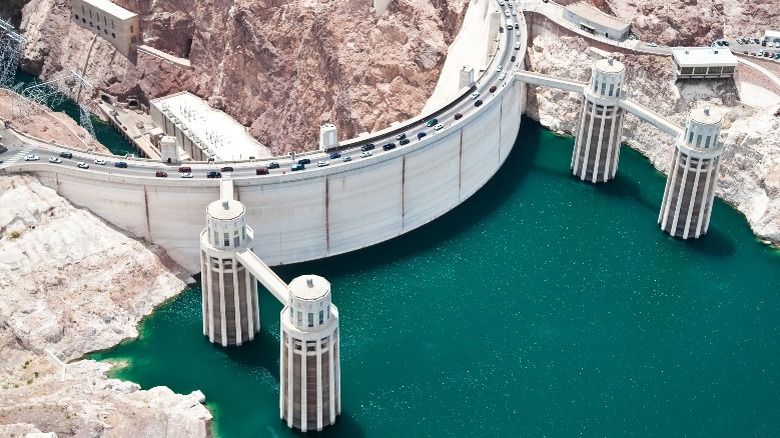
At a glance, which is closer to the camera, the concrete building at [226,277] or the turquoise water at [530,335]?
the turquoise water at [530,335]

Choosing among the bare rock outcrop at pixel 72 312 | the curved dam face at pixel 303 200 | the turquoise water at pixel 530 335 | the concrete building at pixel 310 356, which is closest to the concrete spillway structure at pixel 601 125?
the turquoise water at pixel 530 335

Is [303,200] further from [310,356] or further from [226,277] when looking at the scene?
[310,356]

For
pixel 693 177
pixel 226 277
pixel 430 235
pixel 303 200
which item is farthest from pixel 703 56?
pixel 226 277

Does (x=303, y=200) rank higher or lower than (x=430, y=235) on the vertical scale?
higher

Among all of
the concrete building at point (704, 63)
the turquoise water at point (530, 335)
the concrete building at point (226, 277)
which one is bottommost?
the turquoise water at point (530, 335)

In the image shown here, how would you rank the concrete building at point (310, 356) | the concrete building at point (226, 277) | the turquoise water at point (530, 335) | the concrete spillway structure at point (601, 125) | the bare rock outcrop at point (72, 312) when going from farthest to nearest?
the concrete spillway structure at point (601, 125), the concrete building at point (226, 277), the turquoise water at point (530, 335), the bare rock outcrop at point (72, 312), the concrete building at point (310, 356)

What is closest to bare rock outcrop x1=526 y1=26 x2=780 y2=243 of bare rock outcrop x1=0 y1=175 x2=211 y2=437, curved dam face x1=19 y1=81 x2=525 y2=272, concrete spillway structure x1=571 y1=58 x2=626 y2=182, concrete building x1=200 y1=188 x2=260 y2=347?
concrete spillway structure x1=571 y1=58 x2=626 y2=182

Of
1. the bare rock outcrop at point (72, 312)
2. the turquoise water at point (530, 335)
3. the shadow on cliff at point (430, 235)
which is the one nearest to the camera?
the bare rock outcrop at point (72, 312)

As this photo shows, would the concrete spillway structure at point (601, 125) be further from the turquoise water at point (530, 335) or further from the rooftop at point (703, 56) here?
the rooftop at point (703, 56)
